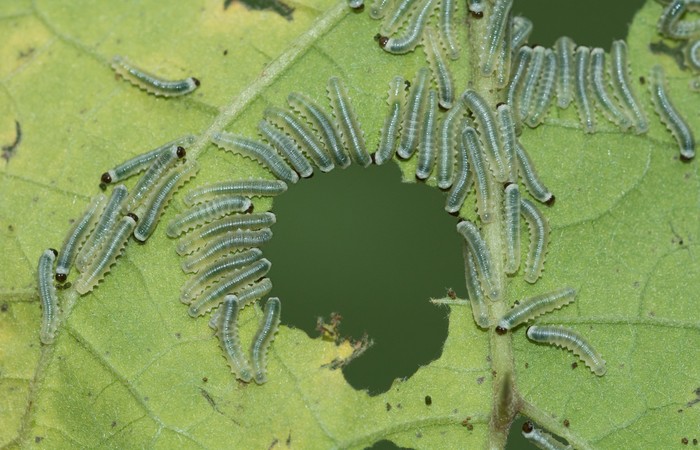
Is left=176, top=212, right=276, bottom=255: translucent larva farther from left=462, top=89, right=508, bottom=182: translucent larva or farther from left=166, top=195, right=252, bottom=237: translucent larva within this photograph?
left=462, top=89, right=508, bottom=182: translucent larva

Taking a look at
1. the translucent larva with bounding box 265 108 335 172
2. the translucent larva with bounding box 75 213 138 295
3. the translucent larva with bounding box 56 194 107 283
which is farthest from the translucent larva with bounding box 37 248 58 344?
the translucent larva with bounding box 265 108 335 172

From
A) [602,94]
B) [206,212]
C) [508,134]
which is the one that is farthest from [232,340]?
[602,94]

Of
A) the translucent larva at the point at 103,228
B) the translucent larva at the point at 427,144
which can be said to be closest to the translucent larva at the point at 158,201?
the translucent larva at the point at 103,228

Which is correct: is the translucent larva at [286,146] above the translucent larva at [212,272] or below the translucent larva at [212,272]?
above

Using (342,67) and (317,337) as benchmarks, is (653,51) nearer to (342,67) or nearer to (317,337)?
(342,67)

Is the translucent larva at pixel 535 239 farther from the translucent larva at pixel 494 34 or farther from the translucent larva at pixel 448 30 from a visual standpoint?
the translucent larva at pixel 448 30

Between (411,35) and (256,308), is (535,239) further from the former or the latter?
(256,308)
